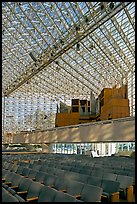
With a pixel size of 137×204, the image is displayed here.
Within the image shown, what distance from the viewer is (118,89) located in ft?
93.4

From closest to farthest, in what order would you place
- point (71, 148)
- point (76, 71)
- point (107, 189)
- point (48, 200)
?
point (48, 200)
point (107, 189)
point (71, 148)
point (76, 71)

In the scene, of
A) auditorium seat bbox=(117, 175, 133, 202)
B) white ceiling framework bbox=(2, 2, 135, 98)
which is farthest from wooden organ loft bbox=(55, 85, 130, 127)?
auditorium seat bbox=(117, 175, 133, 202)

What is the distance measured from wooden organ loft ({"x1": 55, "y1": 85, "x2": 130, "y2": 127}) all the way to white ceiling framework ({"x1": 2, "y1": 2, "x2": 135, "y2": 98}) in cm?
466

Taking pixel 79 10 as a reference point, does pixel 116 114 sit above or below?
below

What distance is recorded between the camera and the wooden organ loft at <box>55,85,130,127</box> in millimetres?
25750

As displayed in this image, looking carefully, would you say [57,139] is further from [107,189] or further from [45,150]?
[107,189]

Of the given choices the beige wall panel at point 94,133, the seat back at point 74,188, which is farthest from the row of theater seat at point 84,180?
the beige wall panel at point 94,133

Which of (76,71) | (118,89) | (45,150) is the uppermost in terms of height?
(76,71)

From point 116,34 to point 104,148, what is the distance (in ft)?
45.1

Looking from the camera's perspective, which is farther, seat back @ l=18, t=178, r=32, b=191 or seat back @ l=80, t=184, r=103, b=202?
seat back @ l=18, t=178, r=32, b=191

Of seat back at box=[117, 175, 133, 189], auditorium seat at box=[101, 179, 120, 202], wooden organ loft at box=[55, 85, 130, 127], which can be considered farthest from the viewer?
wooden organ loft at box=[55, 85, 130, 127]

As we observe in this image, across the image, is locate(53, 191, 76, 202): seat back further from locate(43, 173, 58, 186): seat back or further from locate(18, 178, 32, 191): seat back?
locate(43, 173, 58, 186): seat back

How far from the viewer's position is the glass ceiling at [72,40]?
24547mm

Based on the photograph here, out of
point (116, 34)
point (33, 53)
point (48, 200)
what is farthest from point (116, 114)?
point (48, 200)
